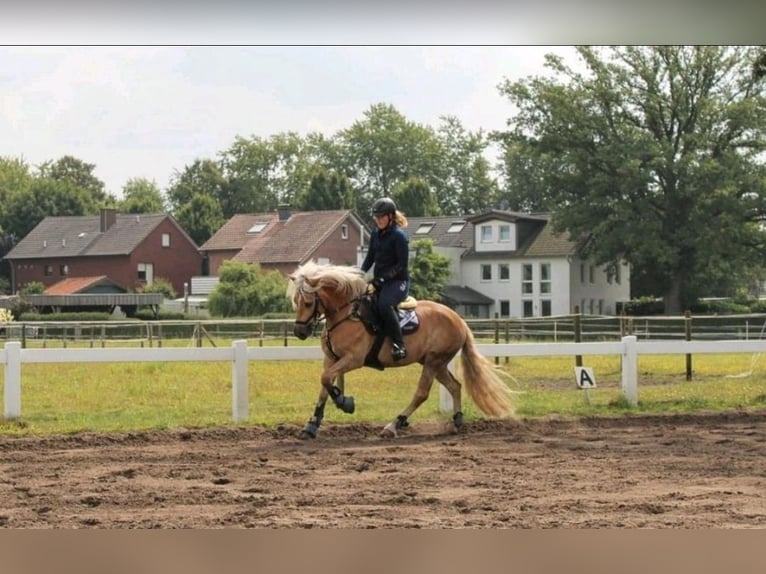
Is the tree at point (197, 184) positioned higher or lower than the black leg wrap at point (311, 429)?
higher

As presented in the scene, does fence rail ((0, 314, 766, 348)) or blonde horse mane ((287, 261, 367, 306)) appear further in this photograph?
fence rail ((0, 314, 766, 348))

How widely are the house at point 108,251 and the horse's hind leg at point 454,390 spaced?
6.58ft

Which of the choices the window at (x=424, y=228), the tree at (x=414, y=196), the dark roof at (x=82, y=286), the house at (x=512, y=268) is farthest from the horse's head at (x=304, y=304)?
the window at (x=424, y=228)

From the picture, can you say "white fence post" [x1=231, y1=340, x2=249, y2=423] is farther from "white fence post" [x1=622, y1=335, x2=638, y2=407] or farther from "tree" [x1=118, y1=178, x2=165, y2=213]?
"white fence post" [x1=622, y1=335, x2=638, y2=407]

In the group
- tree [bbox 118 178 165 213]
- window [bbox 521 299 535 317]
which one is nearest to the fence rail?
window [bbox 521 299 535 317]

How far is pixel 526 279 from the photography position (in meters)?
10.5

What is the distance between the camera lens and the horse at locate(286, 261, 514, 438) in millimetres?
6477

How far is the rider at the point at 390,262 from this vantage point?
6387 millimetres

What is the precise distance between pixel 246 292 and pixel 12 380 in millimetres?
1990

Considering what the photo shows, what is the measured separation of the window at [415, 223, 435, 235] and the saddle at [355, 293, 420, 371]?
256cm

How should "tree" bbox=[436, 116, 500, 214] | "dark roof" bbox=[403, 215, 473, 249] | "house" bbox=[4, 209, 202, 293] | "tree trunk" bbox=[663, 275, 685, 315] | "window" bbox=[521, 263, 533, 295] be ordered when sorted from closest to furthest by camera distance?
"house" bbox=[4, 209, 202, 293] → "tree" bbox=[436, 116, 500, 214] → "dark roof" bbox=[403, 215, 473, 249] → "window" bbox=[521, 263, 533, 295] → "tree trunk" bbox=[663, 275, 685, 315]

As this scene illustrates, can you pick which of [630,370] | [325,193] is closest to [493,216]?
[325,193]

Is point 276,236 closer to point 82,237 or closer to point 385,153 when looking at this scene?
point 385,153

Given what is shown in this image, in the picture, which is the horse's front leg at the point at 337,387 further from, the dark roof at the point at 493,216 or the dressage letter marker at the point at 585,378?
the dark roof at the point at 493,216
